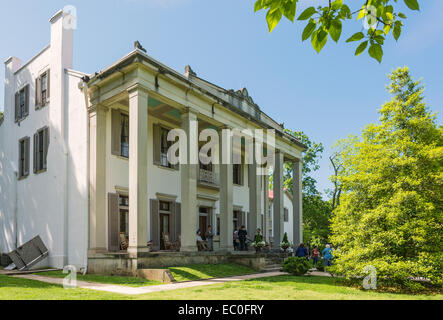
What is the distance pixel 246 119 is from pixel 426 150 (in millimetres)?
10271

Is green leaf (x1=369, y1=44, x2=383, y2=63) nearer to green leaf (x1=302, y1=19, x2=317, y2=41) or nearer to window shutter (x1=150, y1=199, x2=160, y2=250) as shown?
green leaf (x1=302, y1=19, x2=317, y2=41)

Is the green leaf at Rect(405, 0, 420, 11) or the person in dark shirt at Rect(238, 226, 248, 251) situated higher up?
the green leaf at Rect(405, 0, 420, 11)

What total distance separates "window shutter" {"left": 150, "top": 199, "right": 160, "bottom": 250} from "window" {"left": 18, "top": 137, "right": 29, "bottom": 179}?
22.7 feet

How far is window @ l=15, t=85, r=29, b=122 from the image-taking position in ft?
67.2

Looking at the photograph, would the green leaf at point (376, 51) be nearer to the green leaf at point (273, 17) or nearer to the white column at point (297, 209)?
the green leaf at point (273, 17)

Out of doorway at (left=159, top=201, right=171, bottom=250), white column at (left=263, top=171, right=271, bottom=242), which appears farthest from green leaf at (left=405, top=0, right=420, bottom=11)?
white column at (left=263, top=171, right=271, bottom=242)

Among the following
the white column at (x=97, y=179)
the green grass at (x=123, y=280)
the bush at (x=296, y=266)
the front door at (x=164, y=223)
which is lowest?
the bush at (x=296, y=266)

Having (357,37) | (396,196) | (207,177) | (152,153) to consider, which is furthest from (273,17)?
(207,177)

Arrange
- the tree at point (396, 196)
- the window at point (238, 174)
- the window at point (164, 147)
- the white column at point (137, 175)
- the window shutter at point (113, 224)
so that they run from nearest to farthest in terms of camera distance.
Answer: the tree at point (396, 196) → the white column at point (137, 175) → the window shutter at point (113, 224) → the window at point (164, 147) → the window at point (238, 174)

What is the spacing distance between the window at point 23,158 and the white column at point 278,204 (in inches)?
564

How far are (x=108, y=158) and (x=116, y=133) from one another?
122 centimetres

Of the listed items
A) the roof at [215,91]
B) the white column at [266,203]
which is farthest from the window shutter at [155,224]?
the white column at [266,203]

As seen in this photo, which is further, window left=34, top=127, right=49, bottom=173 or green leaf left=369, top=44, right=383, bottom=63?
window left=34, top=127, right=49, bottom=173

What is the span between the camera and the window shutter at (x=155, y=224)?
61.5 feet
